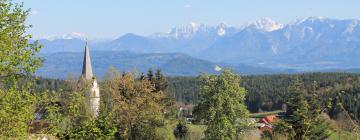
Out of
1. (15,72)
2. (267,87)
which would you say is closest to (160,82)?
(15,72)

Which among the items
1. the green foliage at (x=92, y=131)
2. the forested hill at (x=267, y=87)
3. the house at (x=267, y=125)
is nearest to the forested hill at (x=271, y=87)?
the forested hill at (x=267, y=87)

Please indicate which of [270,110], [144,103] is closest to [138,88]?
[144,103]

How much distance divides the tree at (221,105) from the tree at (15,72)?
1844 cm

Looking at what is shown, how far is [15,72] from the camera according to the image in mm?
13477

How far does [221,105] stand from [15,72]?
19.5 metres

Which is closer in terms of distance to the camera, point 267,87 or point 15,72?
point 15,72

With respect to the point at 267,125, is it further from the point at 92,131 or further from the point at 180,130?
the point at 92,131

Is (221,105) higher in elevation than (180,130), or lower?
higher

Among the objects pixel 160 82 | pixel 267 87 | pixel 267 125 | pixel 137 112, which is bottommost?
pixel 267 87

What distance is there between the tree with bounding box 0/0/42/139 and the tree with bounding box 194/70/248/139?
1844cm

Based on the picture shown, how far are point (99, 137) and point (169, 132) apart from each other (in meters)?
27.5

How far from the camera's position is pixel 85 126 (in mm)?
13359

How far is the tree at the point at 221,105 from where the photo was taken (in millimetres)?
31047

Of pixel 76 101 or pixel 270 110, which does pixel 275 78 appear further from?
pixel 76 101
